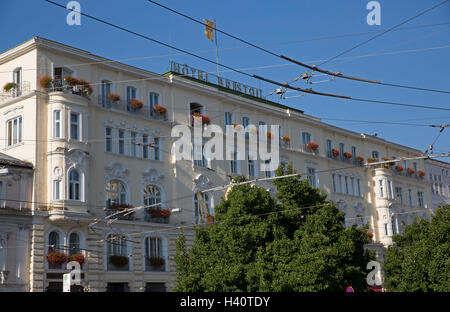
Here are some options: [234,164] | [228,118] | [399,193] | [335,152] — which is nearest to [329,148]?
[335,152]

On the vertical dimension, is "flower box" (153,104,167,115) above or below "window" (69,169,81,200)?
above

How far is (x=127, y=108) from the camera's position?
146ft

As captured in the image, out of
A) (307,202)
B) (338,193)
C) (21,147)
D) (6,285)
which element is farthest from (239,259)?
(338,193)

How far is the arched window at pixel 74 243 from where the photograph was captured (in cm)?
3875

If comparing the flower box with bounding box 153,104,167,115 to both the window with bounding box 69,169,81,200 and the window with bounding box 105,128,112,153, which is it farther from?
the window with bounding box 69,169,81,200

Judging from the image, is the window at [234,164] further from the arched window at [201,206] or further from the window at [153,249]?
the window at [153,249]

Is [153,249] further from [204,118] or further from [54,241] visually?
[204,118]

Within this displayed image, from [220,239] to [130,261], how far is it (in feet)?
35.0

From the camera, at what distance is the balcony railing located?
1582 inches

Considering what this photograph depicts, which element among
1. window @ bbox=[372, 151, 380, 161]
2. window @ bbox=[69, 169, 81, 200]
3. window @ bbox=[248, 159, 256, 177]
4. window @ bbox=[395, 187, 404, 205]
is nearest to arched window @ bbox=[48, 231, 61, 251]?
window @ bbox=[69, 169, 81, 200]

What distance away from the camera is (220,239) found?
33.2 m

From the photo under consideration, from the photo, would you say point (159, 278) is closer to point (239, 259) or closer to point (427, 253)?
point (239, 259)

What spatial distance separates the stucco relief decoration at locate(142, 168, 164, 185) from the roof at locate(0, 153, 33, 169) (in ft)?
28.0
